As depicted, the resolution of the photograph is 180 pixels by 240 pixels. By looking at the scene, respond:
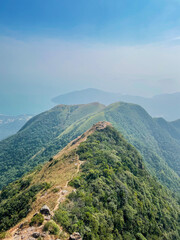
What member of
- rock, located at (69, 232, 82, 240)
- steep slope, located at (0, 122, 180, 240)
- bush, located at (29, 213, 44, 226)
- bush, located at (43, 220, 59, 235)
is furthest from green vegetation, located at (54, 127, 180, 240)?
bush, located at (29, 213, 44, 226)

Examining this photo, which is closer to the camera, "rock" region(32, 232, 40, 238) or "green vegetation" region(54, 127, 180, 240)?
"rock" region(32, 232, 40, 238)

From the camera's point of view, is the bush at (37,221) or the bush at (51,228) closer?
the bush at (51,228)

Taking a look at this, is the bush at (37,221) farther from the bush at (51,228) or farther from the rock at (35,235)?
the rock at (35,235)

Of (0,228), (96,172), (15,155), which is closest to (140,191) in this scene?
(96,172)

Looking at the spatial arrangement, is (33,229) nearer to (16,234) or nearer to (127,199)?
(16,234)

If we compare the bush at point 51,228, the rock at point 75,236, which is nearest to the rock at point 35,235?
the bush at point 51,228

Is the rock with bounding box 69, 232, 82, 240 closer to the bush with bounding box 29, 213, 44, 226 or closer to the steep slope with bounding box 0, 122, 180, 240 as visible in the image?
the steep slope with bounding box 0, 122, 180, 240

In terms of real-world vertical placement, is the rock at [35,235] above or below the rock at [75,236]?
above
